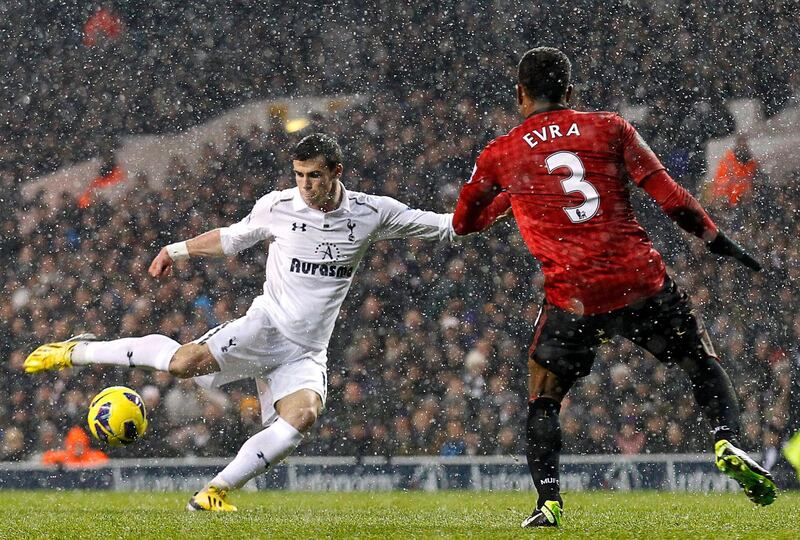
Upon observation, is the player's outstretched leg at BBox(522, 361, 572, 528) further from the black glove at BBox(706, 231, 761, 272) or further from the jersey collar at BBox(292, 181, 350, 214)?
the jersey collar at BBox(292, 181, 350, 214)

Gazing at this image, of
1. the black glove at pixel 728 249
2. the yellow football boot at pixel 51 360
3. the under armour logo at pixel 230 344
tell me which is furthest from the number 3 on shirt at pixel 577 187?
the yellow football boot at pixel 51 360

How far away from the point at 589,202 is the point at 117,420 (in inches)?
114

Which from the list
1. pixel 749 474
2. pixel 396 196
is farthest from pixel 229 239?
pixel 396 196

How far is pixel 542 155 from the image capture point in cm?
474

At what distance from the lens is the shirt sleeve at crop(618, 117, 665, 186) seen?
4.70 m

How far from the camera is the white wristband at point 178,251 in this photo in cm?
626

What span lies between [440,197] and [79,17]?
552 cm

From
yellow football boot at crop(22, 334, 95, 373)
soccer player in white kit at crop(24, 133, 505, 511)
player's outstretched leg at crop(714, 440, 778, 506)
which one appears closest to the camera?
player's outstretched leg at crop(714, 440, 778, 506)

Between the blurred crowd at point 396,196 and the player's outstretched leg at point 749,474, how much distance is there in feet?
18.5

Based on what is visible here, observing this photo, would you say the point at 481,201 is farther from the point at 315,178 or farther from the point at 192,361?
the point at 192,361

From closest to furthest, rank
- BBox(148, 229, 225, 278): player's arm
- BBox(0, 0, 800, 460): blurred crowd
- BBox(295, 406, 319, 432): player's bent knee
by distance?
1. BBox(295, 406, 319, 432): player's bent knee
2. BBox(148, 229, 225, 278): player's arm
3. BBox(0, 0, 800, 460): blurred crowd

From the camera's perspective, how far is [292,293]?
245 inches

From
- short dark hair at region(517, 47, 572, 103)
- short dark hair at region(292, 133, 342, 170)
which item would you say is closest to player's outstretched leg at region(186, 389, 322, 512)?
Result: short dark hair at region(292, 133, 342, 170)

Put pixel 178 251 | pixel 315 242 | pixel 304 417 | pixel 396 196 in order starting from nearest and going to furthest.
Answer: pixel 304 417 → pixel 315 242 → pixel 178 251 → pixel 396 196
